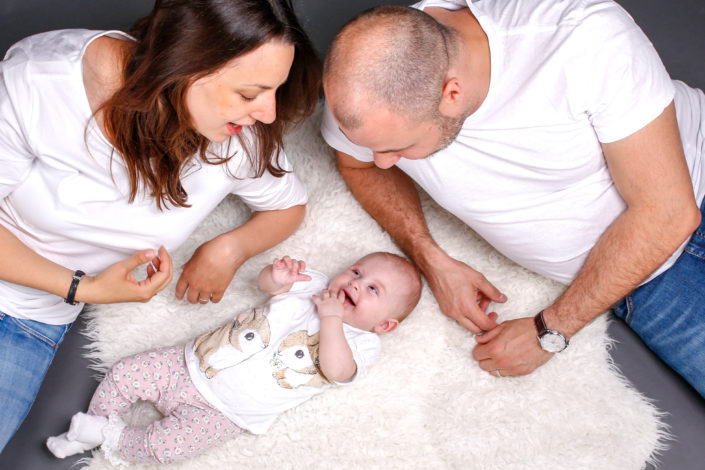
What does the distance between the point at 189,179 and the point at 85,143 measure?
0.26 meters

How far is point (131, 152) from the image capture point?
4.53ft

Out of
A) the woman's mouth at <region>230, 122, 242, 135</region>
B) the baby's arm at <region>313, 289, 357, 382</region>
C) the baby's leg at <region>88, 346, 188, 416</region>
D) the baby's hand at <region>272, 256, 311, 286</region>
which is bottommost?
the baby's leg at <region>88, 346, 188, 416</region>

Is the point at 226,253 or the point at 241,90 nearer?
the point at 241,90

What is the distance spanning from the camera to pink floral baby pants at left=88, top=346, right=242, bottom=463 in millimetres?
1676

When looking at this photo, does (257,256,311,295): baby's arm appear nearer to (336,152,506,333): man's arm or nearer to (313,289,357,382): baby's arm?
(313,289,357,382): baby's arm

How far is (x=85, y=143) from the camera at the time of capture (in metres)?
1.36

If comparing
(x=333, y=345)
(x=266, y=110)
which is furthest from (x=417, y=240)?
(x=266, y=110)

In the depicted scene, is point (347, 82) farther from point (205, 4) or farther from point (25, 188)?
point (25, 188)

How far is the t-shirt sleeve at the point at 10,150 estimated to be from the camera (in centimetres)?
133

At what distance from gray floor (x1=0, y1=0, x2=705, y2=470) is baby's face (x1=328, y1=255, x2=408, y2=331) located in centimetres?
54

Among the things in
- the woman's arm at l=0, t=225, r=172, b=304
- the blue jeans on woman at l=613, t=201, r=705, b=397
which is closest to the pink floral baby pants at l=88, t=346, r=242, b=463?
the woman's arm at l=0, t=225, r=172, b=304

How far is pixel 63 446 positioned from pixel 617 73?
1549 mm

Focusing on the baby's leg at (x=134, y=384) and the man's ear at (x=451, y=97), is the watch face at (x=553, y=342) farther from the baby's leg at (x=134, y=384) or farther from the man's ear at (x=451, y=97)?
the baby's leg at (x=134, y=384)

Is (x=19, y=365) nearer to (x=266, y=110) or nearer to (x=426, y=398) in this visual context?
(x=266, y=110)
